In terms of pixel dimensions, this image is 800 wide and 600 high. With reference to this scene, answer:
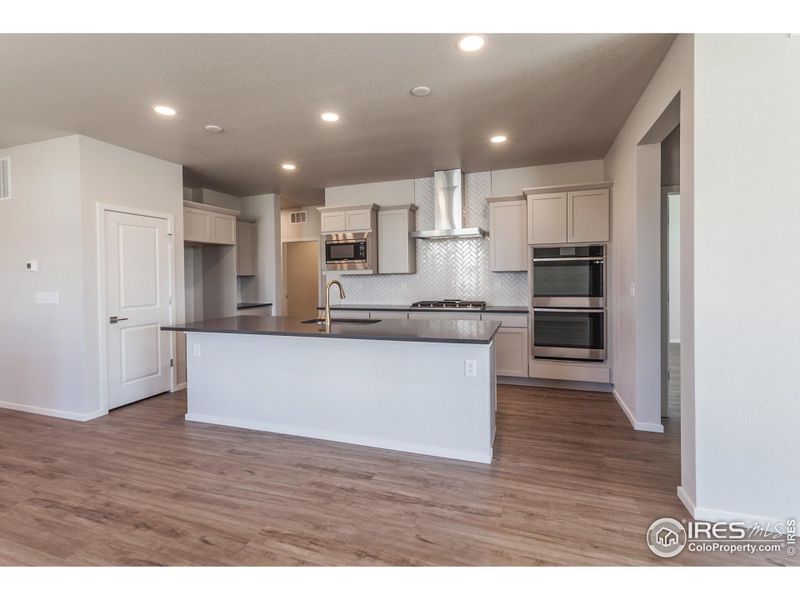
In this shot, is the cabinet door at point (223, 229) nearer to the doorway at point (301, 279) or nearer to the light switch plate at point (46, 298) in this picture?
the light switch plate at point (46, 298)

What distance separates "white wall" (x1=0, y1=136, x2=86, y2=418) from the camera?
12.4ft

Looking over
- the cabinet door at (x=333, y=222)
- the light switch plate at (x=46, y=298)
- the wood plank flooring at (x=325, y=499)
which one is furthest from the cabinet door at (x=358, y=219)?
the light switch plate at (x=46, y=298)

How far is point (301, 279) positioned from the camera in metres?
8.27

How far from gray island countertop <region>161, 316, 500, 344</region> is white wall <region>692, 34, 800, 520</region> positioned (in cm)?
122

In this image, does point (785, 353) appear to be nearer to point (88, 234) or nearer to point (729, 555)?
point (729, 555)

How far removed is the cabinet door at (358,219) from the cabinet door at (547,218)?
202cm

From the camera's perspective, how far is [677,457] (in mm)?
2812

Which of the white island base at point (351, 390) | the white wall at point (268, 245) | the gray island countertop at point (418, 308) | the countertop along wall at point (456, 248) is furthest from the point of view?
the white wall at point (268, 245)

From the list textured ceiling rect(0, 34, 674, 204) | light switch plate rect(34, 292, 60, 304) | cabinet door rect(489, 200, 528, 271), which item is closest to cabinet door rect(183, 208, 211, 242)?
textured ceiling rect(0, 34, 674, 204)

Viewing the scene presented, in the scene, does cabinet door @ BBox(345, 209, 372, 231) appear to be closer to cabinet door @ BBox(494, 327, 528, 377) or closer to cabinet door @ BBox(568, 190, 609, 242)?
cabinet door @ BBox(494, 327, 528, 377)

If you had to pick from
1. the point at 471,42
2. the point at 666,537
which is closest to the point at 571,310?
the point at 666,537

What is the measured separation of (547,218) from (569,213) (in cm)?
23

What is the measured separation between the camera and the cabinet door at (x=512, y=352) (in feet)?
15.3
